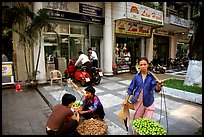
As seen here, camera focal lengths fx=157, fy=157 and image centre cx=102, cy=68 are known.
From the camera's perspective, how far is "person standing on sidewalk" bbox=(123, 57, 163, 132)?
266cm

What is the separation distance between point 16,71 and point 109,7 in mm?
6059

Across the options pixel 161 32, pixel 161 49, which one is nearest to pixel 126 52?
pixel 161 32

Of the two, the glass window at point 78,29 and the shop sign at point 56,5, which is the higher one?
the shop sign at point 56,5

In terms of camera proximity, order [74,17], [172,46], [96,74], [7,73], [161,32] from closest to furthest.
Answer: [7,73] → [96,74] → [74,17] → [161,32] → [172,46]

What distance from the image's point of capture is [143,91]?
8.83ft

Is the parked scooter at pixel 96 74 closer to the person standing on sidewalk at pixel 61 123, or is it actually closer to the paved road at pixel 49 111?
the paved road at pixel 49 111

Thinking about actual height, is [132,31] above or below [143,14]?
below

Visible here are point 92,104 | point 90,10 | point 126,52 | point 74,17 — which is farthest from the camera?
point 126,52

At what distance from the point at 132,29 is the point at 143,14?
4.57 feet

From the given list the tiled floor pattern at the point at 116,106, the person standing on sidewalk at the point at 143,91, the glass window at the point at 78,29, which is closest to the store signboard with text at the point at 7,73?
the tiled floor pattern at the point at 116,106

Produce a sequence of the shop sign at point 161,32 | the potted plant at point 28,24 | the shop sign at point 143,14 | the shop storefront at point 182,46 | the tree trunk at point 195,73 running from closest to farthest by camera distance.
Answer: the tree trunk at point 195,73 < the potted plant at point 28,24 < the shop sign at point 143,14 < the shop sign at point 161,32 < the shop storefront at point 182,46

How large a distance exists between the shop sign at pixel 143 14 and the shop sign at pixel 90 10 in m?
1.72

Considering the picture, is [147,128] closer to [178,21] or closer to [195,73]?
[195,73]

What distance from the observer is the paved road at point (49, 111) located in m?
3.33
